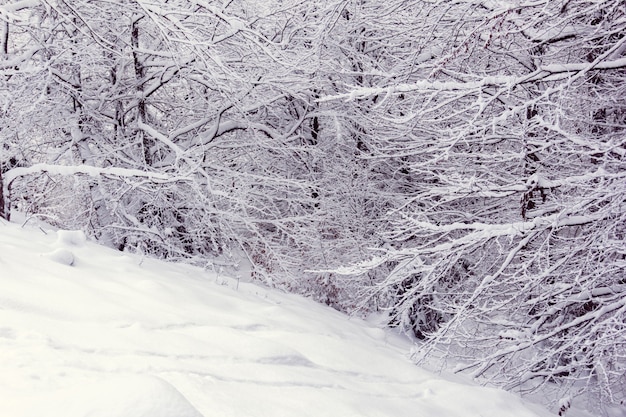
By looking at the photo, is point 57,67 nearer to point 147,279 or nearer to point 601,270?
point 147,279

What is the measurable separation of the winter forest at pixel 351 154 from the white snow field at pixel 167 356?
5.44ft

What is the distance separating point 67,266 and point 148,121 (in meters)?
6.68

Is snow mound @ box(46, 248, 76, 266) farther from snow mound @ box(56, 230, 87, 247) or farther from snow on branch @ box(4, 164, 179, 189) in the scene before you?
snow on branch @ box(4, 164, 179, 189)

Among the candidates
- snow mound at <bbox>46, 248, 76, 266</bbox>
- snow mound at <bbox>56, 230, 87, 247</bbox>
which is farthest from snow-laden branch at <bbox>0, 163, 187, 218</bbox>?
snow mound at <bbox>46, 248, 76, 266</bbox>

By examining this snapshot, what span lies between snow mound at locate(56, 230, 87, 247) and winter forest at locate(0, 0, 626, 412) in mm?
1283

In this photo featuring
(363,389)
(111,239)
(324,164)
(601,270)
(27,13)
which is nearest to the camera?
(363,389)

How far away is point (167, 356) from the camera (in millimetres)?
2564

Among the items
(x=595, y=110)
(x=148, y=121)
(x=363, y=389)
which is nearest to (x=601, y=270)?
(x=595, y=110)

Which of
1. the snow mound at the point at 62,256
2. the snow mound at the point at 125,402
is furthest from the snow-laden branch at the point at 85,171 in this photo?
the snow mound at the point at 125,402

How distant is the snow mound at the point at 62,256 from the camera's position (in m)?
3.66

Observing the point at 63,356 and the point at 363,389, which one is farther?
the point at 363,389

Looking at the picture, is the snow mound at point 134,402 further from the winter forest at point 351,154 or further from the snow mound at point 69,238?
the winter forest at point 351,154

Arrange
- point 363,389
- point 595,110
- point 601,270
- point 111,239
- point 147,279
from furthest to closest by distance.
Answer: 1. point 111,239
2. point 595,110
3. point 601,270
4. point 147,279
5. point 363,389

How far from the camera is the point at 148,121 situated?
9906 mm
